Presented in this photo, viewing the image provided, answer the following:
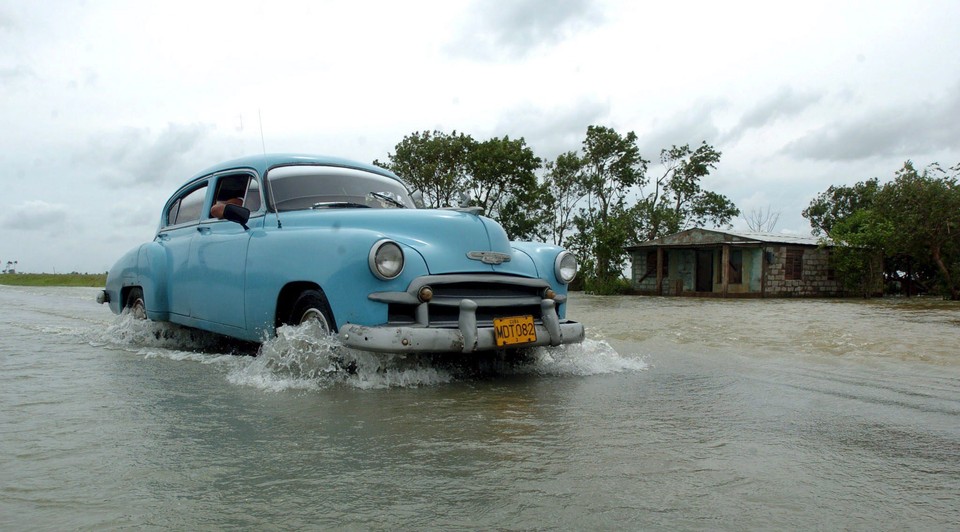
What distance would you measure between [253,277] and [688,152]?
121ft

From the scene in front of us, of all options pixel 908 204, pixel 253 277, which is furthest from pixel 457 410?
pixel 908 204

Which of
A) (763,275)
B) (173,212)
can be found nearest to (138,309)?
(173,212)

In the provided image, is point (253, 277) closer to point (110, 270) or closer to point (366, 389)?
point (366, 389)

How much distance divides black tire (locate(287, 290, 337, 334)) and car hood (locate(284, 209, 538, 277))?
50 cm

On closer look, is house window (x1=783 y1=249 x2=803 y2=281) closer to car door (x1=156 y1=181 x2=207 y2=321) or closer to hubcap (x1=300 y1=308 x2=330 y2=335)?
car door (x1=156 y1=181 x2=207 y2=321)

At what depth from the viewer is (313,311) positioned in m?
4.55

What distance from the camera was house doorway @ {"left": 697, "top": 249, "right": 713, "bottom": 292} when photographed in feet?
92.4

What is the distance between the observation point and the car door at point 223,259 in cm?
524

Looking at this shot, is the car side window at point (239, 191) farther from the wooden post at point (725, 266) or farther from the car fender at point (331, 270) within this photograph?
the wooden post at point (725, 266)

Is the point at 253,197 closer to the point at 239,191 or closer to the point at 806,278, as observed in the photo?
the point at 239,191

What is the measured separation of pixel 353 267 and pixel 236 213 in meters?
1.41

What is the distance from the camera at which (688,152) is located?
39.0 m

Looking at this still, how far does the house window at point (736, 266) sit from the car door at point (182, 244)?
76.9 ft

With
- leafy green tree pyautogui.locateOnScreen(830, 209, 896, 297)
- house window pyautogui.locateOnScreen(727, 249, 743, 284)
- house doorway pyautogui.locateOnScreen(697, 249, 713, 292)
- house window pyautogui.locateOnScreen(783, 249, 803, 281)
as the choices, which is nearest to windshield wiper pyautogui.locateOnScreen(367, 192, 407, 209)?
house window pyautogui.locateOnScreen(783, 249, 803, 281)
